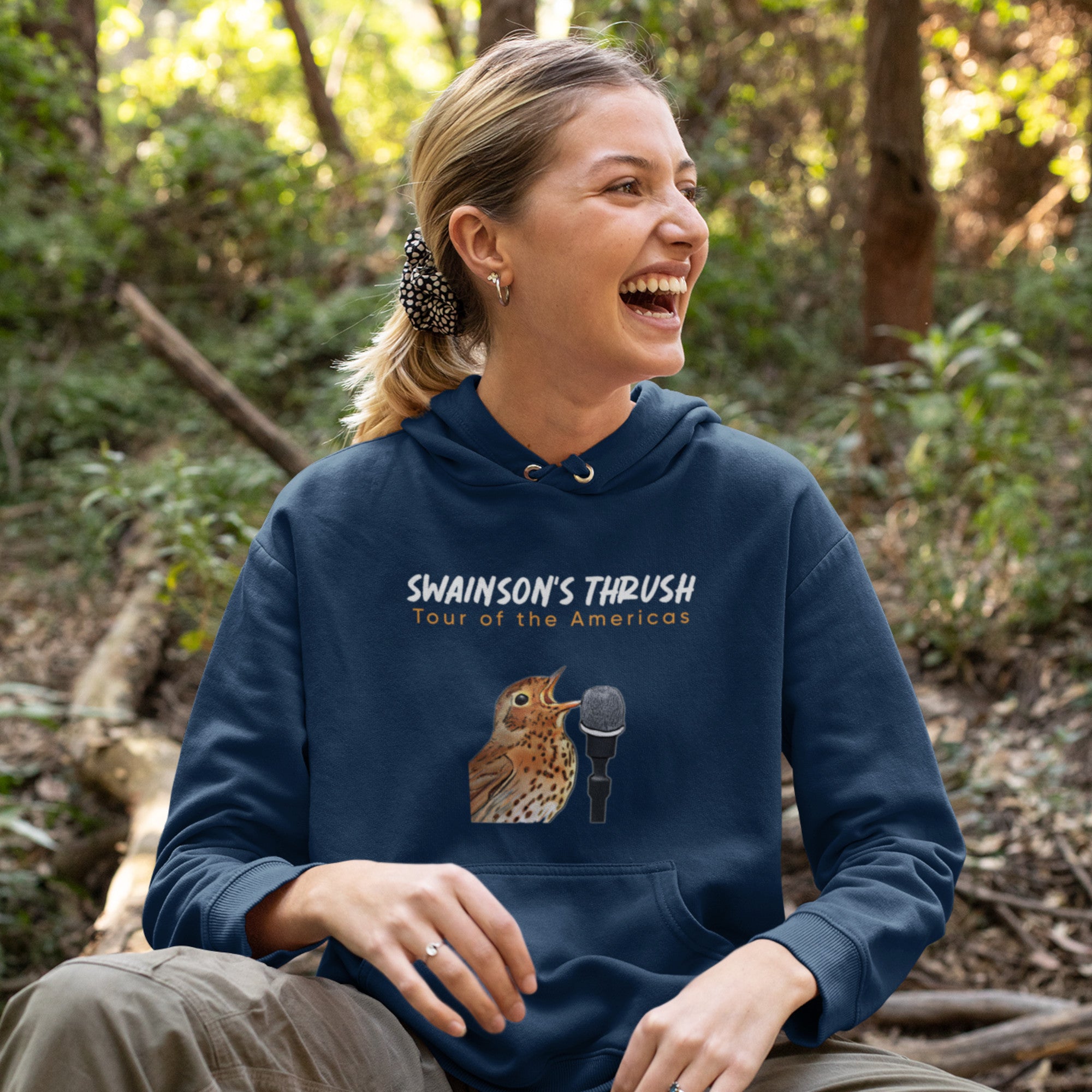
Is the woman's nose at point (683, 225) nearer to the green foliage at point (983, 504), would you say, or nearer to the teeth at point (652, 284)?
the teeth at point (652, 284)

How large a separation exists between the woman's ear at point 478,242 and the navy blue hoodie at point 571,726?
1.10 feet

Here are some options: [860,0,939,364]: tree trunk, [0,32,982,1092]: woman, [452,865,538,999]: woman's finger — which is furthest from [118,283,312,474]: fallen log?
[860,0,939,364]: tree trunk

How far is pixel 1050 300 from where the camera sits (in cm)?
764

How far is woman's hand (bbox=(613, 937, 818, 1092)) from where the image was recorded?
1.23 m

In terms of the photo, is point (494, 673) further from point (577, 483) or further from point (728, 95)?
point (728, 95)

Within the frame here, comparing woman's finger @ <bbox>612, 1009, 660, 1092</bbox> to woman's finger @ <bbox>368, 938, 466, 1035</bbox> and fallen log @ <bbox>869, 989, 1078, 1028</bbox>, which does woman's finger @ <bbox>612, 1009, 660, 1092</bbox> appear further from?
fallen log @ <bbox>869, 989, 1078, 1028</bbox>

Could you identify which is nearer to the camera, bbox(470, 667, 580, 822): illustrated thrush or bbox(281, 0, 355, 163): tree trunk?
bbox(470, 667, 580, 822): illustrated thrush

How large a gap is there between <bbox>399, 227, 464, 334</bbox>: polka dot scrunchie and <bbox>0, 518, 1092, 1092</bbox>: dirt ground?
1.75 m

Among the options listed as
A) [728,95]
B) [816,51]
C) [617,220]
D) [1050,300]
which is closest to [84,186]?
[728,95]

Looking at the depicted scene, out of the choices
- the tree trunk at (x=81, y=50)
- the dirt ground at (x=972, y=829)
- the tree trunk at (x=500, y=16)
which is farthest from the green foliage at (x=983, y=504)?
the tree trunk at (x=81, y=50)

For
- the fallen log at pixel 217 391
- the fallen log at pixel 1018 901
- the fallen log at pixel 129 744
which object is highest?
the fallen log at pixel 217 391

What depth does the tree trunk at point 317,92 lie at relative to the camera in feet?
34.7

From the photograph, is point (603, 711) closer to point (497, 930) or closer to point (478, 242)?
point (497, 930)

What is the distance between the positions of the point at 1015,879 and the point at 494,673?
229 centimetres
